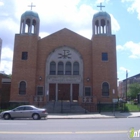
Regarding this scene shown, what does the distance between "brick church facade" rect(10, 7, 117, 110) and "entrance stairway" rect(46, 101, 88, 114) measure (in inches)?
84.2

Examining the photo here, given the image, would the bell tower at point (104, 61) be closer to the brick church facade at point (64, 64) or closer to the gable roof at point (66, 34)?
the brick church facade at point (64, 64)

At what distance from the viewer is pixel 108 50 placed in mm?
29531

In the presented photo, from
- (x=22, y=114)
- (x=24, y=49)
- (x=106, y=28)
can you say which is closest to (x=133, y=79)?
(x=106, y=28)

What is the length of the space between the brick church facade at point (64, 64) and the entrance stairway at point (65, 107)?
2139 millimetres

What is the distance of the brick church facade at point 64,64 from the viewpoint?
28672 mm

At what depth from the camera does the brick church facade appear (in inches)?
1129

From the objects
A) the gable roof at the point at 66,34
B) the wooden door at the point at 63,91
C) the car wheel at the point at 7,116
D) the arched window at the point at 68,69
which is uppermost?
the gable roof at the point at 66,34

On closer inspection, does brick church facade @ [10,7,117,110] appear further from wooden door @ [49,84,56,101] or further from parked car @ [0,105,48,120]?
parked car @ [0,105,48,120]

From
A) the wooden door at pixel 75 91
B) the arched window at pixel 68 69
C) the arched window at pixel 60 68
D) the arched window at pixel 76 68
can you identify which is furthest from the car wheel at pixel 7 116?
the arched window at pixel 76 68

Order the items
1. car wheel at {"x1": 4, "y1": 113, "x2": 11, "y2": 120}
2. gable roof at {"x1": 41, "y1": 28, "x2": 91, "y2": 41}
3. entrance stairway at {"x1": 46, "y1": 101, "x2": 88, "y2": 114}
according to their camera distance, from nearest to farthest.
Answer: car wheel at {"x1": 4, "y1": 113, "x2": 11, "y2": 120} → entrance stairway at {"x1": 46, "y1": 101, "x2": 88, "y2": 114} → gable roof at {"x1": 41, "y1": 28, "x2": 91, "y2": 41}

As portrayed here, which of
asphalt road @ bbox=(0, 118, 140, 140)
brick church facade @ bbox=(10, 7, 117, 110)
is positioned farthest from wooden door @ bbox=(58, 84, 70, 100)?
asphalt road @ bbox=(0, 118, 140, 140)

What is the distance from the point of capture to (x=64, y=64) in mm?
30062

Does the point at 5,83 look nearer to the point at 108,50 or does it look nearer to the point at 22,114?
the point at 22,114

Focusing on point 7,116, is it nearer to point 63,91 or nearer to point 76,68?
point 63,91
